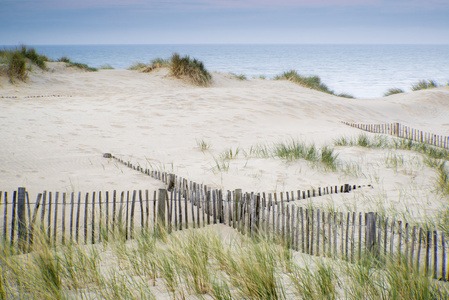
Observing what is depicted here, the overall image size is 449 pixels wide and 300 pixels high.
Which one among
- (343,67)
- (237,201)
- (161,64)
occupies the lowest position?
(237,201)

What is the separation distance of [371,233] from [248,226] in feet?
4.27

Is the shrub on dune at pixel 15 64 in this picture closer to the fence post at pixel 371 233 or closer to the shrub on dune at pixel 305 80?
the shrub on dune at pixel 305 80

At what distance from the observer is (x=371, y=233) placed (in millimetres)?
3279

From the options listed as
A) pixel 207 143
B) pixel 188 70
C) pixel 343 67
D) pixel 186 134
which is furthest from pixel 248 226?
pixel 343 67

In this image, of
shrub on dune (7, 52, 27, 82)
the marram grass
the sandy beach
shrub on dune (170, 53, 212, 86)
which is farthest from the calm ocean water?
the marram grass

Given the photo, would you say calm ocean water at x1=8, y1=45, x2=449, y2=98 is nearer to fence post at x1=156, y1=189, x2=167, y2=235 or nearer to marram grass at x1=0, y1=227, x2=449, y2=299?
fence post at x1=156, y1=189, x2=167, y2=235

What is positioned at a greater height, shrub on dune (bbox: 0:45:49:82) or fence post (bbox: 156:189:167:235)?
shrub on dune (bbox: 0:45:49:82)

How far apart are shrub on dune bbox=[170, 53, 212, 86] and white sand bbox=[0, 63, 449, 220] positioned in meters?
0.52

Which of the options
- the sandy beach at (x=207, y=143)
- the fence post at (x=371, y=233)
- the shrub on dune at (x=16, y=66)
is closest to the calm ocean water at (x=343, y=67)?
the shrub on dune at (x=16, y=66)

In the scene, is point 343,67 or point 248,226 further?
point 343,67

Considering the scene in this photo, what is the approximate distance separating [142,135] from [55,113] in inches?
113

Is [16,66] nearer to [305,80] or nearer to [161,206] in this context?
[161,206]

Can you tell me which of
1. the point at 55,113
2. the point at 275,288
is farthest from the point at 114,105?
the point at 275,288

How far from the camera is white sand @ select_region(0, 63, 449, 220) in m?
5.34
